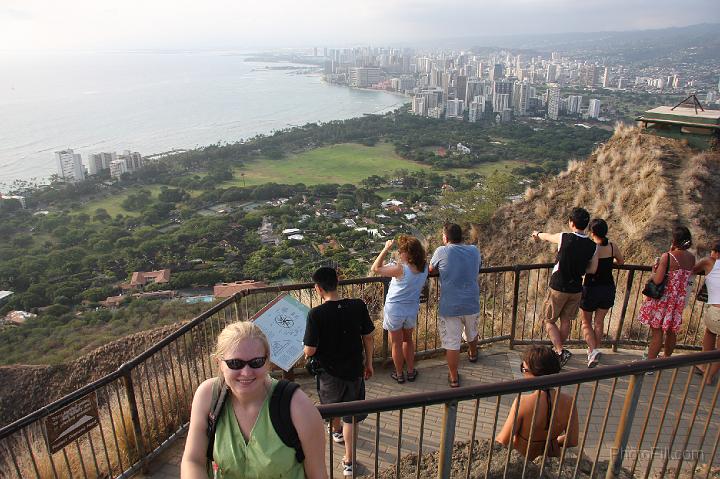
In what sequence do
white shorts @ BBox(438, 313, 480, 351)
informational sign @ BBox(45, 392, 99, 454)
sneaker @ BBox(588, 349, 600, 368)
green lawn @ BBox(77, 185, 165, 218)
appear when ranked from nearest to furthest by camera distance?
informational sign @ BBox(45, 392, 99, 454) < white shorts @ BBox(438, 313, 480, 351) < sneaker @ BBox(588, 349, 600, 368) < green lawn @ BBox(77, 185, 165, 218)

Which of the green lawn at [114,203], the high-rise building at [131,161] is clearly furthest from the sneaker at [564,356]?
the high-rise building at [131,161]

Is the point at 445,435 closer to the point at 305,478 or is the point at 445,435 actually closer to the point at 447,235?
the point at 305,478

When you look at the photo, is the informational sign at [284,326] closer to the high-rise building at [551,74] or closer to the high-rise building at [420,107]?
the high-rise building at [420,107]

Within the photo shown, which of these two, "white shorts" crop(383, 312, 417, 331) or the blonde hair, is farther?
"white shorts" crop(383, 312, 417, 331)

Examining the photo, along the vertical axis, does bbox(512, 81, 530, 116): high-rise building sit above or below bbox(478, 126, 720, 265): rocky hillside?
below

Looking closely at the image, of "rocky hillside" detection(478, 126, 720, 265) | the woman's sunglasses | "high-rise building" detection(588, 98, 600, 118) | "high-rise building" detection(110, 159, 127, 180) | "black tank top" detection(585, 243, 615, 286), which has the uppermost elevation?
the woman's sunglasses

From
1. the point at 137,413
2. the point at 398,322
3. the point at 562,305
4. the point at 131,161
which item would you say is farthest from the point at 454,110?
the point at 137,413

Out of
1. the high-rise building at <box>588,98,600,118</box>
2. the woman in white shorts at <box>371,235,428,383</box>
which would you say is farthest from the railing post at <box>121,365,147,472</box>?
the high-rise building at <box>588,98,600,118</box>

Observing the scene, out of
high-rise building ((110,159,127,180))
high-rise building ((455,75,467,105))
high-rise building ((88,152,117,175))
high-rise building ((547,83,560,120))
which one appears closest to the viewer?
high-rise building ((110,159,127,180))

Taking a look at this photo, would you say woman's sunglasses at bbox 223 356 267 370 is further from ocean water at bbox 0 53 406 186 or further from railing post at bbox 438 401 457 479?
ocean water at bbox 0 53 406 186
